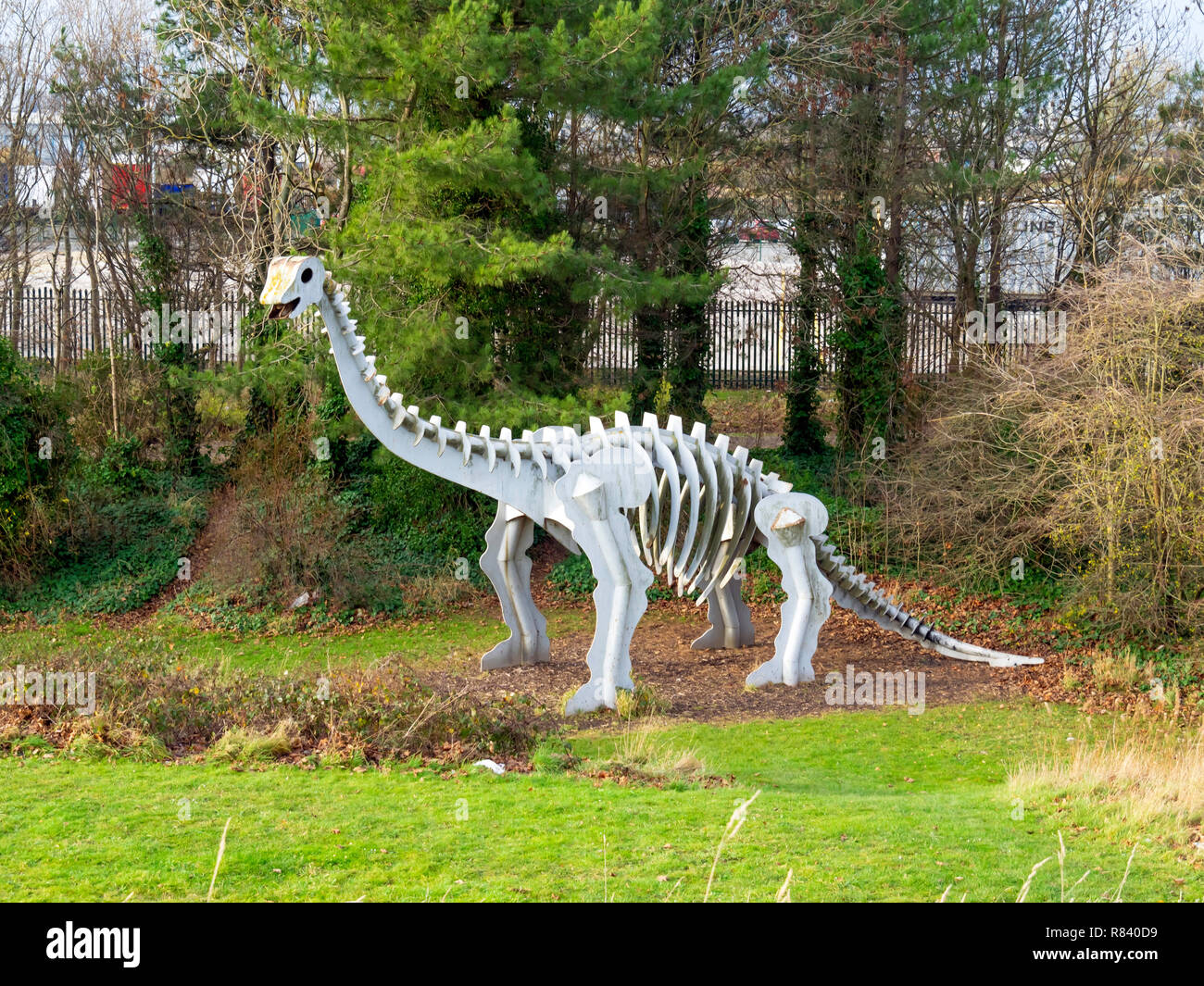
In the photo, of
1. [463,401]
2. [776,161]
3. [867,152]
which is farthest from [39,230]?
[867,152]

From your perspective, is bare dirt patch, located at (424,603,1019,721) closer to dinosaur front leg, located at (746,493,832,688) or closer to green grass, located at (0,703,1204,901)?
dinosaur front leg, located at (746,493,832,688)

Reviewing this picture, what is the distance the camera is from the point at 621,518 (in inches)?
486

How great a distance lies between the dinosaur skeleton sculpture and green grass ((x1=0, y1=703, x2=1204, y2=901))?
260 cm

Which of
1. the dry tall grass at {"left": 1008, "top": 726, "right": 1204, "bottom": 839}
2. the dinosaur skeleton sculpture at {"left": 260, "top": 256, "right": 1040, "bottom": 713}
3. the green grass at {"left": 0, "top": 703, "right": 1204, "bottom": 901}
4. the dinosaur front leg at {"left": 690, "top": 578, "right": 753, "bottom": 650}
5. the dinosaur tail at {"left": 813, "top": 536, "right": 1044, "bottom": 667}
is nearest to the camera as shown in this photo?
the green grass at {"left": 0, "top": 703, "right": 1204, "bottom": 901}

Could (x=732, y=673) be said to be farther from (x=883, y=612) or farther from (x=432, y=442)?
(x=432, y=442)

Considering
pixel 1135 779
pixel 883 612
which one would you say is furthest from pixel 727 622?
pixel 1135 779

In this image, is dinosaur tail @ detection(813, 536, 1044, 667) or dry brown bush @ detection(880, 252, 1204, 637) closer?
dry brown bush @ detection(880, 252, 1204, 637)

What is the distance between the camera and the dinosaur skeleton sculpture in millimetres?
11961

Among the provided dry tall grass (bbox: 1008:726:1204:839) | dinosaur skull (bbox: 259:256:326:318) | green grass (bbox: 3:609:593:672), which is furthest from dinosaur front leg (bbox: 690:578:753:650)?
dinosaur skull (bbox: 259:256:326:318)

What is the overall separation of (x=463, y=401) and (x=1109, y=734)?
9842 millimetres

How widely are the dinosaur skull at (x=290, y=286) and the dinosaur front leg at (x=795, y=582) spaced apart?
18.5 feet

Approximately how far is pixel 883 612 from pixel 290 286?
7902 millimetres

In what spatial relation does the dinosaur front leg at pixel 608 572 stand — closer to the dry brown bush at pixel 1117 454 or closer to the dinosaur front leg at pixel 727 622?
the dinosaur front leg at pixel 727 622

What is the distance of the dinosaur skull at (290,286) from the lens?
9508 mm
